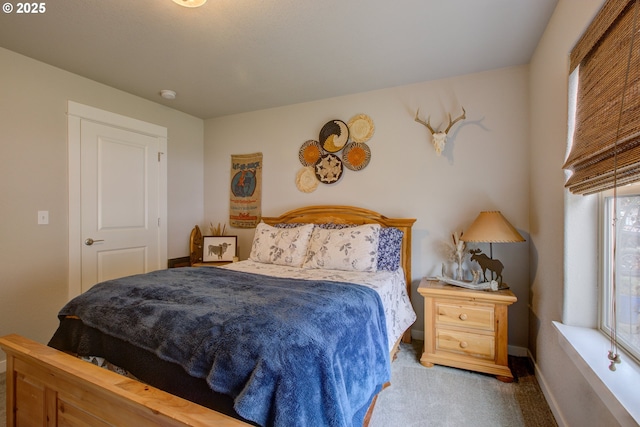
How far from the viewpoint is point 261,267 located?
274 centimetres

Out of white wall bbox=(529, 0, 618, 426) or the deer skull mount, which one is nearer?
white wall bbox=(529, 0, 618, 426)

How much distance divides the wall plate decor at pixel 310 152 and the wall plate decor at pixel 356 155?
315 millimetres

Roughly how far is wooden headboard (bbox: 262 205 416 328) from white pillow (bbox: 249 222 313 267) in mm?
294

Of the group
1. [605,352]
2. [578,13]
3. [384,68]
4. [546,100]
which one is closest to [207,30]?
[384,68]

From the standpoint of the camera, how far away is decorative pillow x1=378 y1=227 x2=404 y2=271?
2.60 meters

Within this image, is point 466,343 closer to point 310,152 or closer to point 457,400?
point 457,400

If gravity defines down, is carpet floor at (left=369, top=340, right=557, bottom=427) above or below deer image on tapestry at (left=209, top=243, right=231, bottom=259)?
below

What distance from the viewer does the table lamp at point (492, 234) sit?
2.26 m

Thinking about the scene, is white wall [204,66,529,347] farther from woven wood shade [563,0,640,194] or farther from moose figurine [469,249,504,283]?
woven wood shade [563,0,640,194]

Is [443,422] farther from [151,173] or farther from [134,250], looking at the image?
[151,173]

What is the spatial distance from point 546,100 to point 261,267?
249 centimetres

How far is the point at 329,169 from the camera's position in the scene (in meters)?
3.29

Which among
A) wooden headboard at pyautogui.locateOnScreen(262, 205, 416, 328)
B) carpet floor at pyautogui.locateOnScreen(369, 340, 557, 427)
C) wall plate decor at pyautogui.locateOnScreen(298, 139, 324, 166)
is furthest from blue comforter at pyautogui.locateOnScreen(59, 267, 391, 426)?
wall plate decor at pyautogui.locateOnScreen(298, 139, 324, 166)

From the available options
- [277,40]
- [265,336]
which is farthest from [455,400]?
[277,40]
